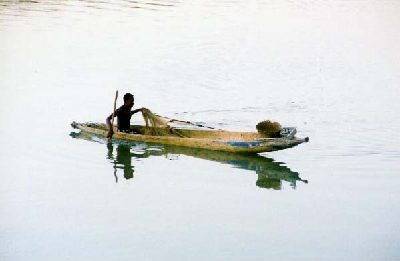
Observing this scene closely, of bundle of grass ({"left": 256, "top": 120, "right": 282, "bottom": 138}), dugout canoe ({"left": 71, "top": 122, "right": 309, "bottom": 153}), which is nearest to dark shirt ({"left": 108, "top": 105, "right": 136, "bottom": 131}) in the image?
dugout canoe ({"left": 71, "top": 122, "right": 309, "bottom": 153})

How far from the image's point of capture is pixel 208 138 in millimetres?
10828

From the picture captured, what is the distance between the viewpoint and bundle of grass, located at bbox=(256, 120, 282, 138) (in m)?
9.76

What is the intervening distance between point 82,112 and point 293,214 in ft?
21.0

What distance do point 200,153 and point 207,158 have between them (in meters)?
0.17

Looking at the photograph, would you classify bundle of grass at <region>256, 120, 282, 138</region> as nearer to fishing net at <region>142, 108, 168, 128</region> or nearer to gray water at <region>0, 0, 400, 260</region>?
gray water at <region>0, 0, 400, 260</region>

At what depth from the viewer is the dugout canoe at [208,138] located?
9.67m

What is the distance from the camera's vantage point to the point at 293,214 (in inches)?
319

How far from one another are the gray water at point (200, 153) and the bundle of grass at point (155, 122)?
1.42 ft

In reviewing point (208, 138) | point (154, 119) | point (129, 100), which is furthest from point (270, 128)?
point (129, 100)

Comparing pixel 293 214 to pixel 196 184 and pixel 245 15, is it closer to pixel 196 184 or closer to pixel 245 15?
pixel 196 184

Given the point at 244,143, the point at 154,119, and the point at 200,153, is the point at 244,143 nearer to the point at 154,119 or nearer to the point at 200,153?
the point at 200,153

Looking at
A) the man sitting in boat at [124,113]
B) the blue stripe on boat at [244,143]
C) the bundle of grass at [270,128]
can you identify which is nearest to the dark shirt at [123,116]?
the man sitting in boat at [124,113]

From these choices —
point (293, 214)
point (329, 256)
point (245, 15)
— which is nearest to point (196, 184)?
point (293, 214)

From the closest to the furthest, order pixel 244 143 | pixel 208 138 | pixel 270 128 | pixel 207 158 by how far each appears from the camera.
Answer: pixel 270 128
pixel 244 143
pixel 207 158
pixel 208 138
